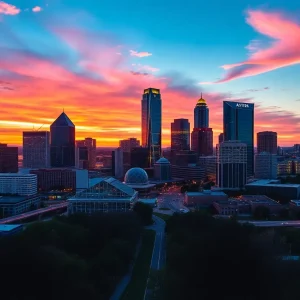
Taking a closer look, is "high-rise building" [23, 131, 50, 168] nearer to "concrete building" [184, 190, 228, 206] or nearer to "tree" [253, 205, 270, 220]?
"concrete building" [184, 190, 228, 206]

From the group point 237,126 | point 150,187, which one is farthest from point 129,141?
point 150,187

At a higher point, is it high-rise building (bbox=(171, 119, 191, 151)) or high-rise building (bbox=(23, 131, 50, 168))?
high-rise building (bbox=(171, 119, 191, 151))

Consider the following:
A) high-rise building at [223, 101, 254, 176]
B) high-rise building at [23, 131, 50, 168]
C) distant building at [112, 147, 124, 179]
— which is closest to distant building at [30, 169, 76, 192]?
distant building at [112, 147, 124, 179]

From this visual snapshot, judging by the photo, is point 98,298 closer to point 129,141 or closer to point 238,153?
point 238,153

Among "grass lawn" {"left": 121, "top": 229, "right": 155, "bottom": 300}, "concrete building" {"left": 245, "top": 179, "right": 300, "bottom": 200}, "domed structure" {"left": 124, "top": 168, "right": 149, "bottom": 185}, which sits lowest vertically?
"grass lawn" {"left": 121, "top": 229, "right": 155, "bottom": 300}

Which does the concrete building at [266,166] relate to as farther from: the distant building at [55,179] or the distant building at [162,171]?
the distant building at [55,179]

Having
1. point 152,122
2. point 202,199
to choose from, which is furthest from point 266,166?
point 202,199
